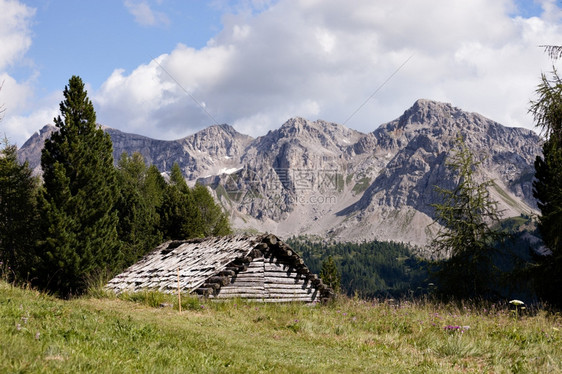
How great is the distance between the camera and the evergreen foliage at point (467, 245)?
2692cm

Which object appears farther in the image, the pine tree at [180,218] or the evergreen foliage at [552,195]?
the pine tree at [180,218]

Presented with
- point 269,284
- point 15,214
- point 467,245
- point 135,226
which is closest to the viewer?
point 269,284

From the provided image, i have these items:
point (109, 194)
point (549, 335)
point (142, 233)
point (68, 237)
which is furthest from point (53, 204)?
point (549, 335)

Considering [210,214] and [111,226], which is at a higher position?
[210,214]

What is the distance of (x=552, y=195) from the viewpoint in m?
16.7

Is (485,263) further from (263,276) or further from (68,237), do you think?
(68,237)

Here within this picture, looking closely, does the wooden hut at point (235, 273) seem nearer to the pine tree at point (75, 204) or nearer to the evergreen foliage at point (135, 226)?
the pine tree at point (75, 204)

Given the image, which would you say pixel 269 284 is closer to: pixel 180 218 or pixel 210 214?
pixel 180 218

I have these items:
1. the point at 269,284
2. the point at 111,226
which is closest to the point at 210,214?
the point at 111,226

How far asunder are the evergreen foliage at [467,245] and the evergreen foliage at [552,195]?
2928 mm

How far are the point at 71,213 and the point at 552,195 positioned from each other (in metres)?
35.9

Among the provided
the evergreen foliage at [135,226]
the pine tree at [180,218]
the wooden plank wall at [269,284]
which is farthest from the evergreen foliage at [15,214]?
the wooden plank wall at [269,284]

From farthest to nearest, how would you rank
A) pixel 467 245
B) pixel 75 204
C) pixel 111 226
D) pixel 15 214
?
pixel 15 214 < pixel 111 226 < pixel 75 204 < pixel 467 245

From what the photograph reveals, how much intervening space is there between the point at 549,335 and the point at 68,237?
34.4 metres
